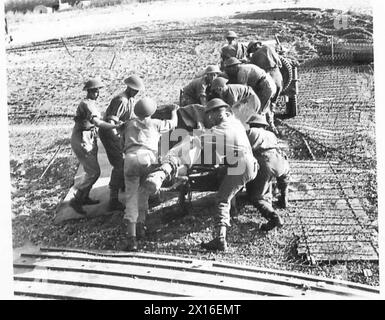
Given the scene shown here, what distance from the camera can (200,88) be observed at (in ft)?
29.6

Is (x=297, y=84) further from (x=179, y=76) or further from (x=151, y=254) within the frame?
(x=151, y=254)

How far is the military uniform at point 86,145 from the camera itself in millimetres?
8414

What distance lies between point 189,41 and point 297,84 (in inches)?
74.1

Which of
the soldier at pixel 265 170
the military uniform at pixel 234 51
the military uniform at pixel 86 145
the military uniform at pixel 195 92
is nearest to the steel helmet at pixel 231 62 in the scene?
the military uniform at pixel 195 92

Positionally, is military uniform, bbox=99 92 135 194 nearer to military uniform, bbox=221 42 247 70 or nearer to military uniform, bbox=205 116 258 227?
military uniform, bbox=205 116 258 227

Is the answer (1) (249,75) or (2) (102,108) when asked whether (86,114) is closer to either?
(2) (102,108)

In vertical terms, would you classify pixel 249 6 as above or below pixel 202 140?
above

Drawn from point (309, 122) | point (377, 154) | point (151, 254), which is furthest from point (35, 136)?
point (377, 154)

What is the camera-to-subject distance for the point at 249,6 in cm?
1089

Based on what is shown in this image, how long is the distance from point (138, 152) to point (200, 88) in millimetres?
1487

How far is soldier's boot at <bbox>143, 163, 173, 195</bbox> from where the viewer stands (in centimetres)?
752

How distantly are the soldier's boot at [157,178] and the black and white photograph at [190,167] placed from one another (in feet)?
0.07

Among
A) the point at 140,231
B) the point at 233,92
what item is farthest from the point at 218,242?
the point at 233,92

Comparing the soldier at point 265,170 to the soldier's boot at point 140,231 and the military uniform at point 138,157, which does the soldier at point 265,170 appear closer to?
the military uniform at point 138,157
